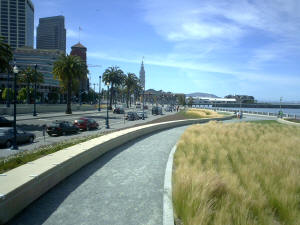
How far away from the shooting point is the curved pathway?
16.9 feet

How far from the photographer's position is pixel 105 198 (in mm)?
6242

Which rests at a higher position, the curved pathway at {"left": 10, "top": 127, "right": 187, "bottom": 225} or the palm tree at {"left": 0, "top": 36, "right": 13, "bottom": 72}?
the palm tree at {"left": 0, "top": 36, "right": 13, "bottom": 72}

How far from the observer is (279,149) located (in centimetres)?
1300

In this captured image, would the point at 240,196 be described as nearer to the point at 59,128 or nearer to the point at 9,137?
the point at 9,137

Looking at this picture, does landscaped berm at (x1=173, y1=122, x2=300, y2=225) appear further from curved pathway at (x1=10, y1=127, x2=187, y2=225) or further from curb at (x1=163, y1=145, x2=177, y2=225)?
curved pathway at (x1=10, y1=127, x2=187, y2=225)

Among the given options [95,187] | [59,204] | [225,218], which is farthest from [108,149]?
[225,218]

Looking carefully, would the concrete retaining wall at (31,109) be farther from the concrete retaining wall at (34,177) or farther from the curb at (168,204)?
the curb at (168,204)

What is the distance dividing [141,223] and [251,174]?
4.53 m

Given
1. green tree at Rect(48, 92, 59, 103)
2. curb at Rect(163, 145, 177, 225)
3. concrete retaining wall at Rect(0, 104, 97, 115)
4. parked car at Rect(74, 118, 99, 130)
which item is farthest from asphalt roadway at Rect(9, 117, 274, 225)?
green tree at Rect(48, 92, 59, 103)

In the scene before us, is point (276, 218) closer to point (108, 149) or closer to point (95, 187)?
point (95, 187)

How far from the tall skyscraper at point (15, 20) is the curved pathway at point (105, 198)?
672ft

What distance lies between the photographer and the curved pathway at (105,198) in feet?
16.9

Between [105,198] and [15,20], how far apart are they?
217270mm

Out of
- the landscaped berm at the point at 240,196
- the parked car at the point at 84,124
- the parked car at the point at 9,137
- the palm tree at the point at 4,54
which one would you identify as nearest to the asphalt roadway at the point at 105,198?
the landscaped berm at the point at 240,196
